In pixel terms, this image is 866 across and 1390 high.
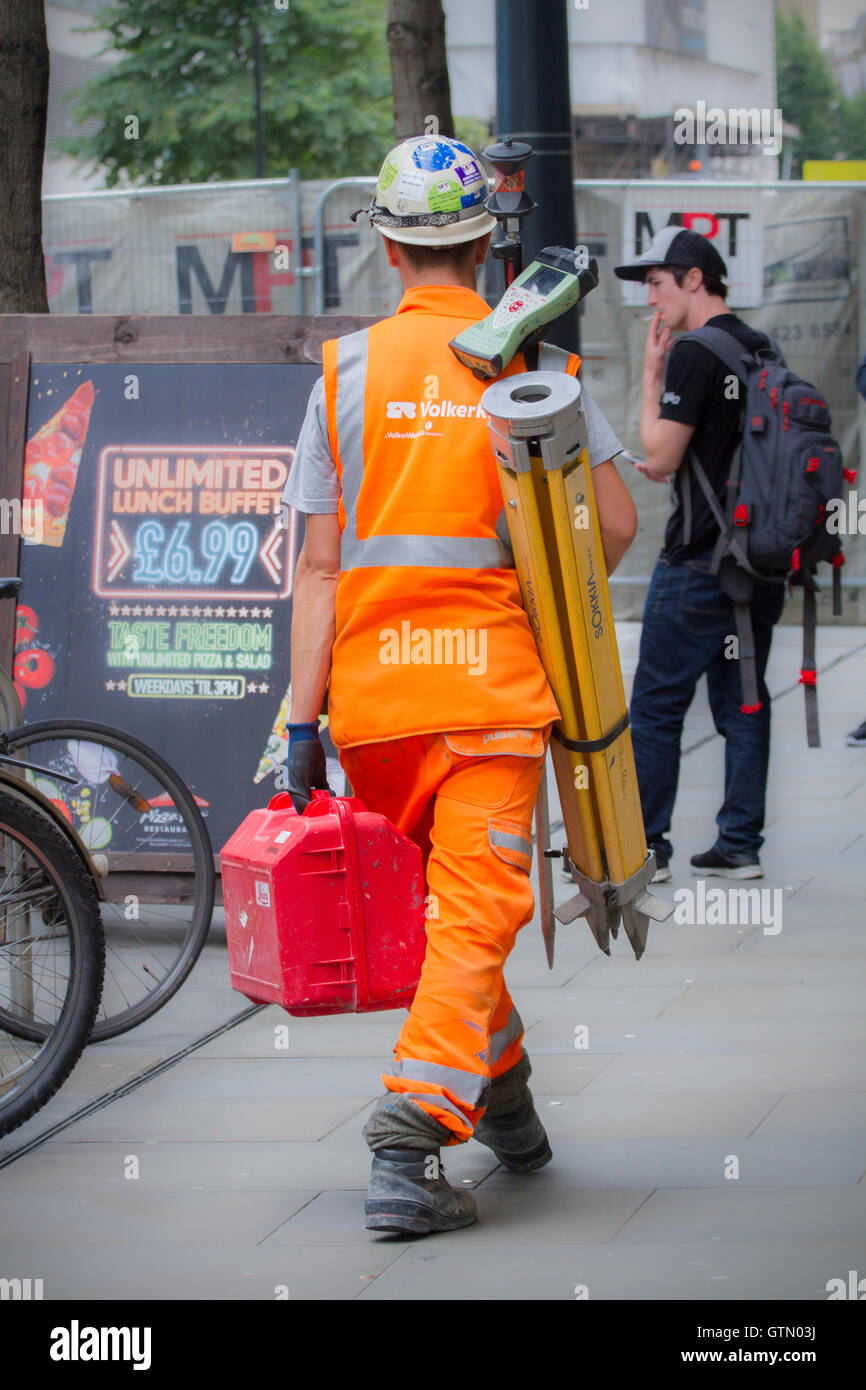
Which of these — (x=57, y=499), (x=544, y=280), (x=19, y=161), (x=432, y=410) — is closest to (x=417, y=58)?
(x=19, y=161)

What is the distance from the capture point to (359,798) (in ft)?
12.4

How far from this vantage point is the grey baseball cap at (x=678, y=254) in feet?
20.7

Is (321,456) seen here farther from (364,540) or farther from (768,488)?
(768,488)

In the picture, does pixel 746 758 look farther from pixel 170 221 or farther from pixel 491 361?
pixel 170 221

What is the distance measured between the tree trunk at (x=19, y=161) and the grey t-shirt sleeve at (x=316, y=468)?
330 centimetres

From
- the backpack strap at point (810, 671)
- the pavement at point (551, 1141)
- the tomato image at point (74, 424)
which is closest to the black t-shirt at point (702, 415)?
the backpack strap at point (810, 671)

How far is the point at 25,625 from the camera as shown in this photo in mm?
5781

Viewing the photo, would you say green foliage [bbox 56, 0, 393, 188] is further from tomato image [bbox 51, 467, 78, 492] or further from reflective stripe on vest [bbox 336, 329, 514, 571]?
reflective stripe on vest [bbox 336, 329, 514, 571]

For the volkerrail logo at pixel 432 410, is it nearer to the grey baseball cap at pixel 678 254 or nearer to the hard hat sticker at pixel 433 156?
the hard hat sticker at pixel 433 156

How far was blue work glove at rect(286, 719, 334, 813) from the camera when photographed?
150 inches

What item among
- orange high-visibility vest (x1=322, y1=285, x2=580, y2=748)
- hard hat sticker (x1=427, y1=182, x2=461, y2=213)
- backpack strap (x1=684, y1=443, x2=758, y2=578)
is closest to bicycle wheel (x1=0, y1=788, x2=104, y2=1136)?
orange high-visibility vest (x1=322, y1=285, x2=580, y2=748)

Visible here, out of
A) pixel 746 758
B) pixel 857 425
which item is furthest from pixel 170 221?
pixel 746 758

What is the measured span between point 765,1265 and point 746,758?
318 centimetres
